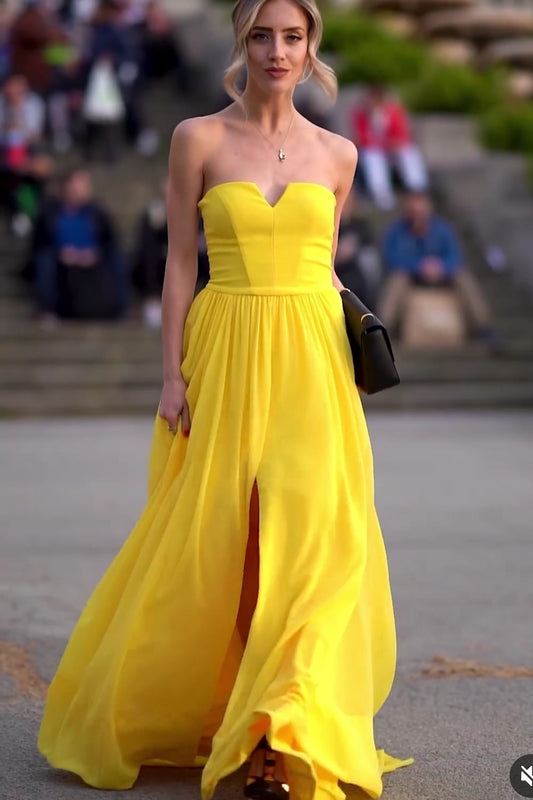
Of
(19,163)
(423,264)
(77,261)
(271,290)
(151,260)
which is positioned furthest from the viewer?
(19,163)

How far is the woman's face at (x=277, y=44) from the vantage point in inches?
173

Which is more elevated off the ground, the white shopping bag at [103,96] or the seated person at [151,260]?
the white shopping bag at [103,96]

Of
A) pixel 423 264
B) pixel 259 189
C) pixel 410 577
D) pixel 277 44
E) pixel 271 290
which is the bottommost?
pixel 410 577

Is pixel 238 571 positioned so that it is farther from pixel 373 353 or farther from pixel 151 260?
pixel 151 260

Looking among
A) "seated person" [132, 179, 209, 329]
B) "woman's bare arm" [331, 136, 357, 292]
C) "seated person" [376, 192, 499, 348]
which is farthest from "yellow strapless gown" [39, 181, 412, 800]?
"seated person" [376, 192, 499, 348]

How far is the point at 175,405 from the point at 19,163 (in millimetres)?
13266

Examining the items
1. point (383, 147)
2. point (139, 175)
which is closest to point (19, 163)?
point (139, 175)

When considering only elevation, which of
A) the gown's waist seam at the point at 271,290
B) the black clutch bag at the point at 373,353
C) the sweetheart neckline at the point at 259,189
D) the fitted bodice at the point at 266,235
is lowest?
the black clutch bag at the point at 373,353

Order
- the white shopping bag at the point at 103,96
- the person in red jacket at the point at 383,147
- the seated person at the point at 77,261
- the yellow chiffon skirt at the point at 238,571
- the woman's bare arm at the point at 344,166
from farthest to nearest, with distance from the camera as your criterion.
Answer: the white shopping bag at the point at 103,96
the person in red jacket at the point at 383,147
the seated person at the point at 77,261
the woman's bare arm at the point at 344,166
the yellow chiffon skirt at the point at 238,571

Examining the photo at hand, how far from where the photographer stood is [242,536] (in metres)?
4.36

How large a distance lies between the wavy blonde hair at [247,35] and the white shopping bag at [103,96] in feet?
49.7

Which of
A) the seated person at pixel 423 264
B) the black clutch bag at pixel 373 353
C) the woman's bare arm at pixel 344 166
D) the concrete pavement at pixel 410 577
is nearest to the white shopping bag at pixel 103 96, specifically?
the seated person at pixel 423 264

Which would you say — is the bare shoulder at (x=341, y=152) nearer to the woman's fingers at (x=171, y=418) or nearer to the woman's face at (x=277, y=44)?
the woman's face at (x=277, y=44)

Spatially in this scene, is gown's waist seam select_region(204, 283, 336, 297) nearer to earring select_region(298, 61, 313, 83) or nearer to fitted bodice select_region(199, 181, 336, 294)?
fitted bodice select_region(199, 181, 336, 294)
